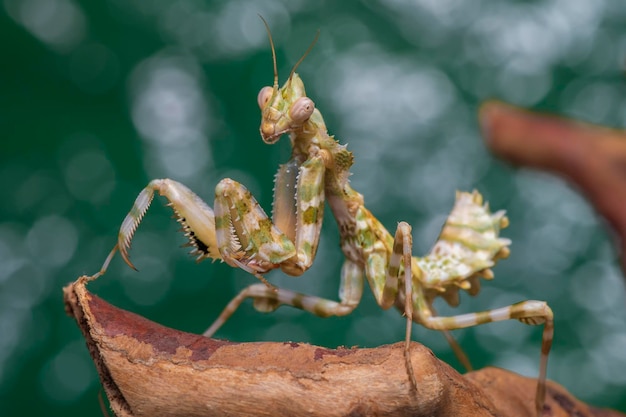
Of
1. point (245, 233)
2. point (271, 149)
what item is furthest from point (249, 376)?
point (271, 149)

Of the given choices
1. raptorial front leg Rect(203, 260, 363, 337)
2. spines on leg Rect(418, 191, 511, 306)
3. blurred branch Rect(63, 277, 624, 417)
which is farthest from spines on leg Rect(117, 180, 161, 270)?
spines on leg Rect(418, 191, 511, 306)

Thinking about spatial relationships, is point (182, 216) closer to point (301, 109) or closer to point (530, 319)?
point (301, 109)

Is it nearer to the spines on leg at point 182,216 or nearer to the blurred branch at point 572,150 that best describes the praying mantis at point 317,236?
the spines on leg at point 182,216

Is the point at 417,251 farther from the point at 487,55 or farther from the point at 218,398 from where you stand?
the point at 218,398

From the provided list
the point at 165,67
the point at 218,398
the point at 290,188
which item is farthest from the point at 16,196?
the point at 218,398

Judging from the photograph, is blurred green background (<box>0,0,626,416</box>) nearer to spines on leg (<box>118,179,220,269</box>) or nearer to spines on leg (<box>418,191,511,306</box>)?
spines on leg (<box>418,191,511,306</box>)

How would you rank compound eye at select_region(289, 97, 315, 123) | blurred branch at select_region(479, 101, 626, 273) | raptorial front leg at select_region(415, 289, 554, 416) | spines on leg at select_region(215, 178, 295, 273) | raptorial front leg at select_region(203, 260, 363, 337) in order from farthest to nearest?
blurred branch at select_region(479, 101, 626, 273) → raptorial front leg at select_region(203, 260, 363, 337) → raptorial front leg at select_region(415, 289, 554, 416) → compound eye at select_region(289, 97, 315, 123) → spines on leg at select_region(215, 178, 295, 273)

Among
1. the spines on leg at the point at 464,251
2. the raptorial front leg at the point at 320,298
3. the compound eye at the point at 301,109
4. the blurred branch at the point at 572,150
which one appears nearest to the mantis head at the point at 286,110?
the compound eye at the point at 301,109
